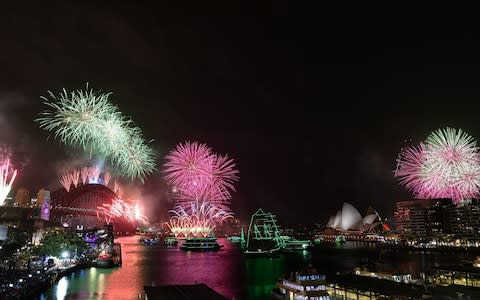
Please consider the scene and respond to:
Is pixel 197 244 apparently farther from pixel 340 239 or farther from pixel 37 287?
pixel 340 239

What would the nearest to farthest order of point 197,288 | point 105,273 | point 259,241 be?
point 197,288, point 105,273, point 259,241

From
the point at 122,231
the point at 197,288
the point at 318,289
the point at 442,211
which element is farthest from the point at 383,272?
the point at 122,231

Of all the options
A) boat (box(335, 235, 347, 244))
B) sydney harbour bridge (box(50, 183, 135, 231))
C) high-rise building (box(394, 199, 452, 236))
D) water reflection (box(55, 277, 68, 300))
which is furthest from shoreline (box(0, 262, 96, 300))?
boat (box(335, 235, 347, 244))

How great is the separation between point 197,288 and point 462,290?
1697cm

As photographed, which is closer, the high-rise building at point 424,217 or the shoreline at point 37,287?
the shoreline at point 37,287

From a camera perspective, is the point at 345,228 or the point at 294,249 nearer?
the point at 294,249

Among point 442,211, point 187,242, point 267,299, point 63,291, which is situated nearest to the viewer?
point 267,299

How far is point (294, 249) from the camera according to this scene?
96.6 m

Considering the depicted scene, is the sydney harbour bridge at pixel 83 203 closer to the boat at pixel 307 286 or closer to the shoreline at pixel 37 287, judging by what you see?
the shoreline at pixel 37 287

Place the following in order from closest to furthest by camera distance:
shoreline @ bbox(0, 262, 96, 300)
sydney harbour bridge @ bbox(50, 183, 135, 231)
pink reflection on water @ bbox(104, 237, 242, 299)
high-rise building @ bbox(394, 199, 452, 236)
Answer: shoreline @ bbox(0, 262, 96, 300)
pink reflection on water @ bbox(104, 237, 242, 299)
high-rise building @ bbox(394, 199, 452, 236)
sydney harbour bridge @ bbox(50, 183, 135, 231)

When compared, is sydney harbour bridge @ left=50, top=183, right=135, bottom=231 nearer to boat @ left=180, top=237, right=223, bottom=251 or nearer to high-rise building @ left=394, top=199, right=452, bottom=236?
boat @ left=180, top=237, right=223, bottom=251

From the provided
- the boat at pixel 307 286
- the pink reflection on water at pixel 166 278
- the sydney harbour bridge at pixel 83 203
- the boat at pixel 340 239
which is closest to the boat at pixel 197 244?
the pink reflection on water at pixel 166 278

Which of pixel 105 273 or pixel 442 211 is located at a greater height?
pixel 442 211

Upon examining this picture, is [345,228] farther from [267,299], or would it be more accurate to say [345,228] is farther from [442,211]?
[267,299]
